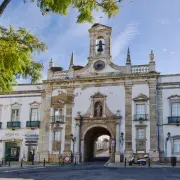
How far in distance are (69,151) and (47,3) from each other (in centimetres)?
2525

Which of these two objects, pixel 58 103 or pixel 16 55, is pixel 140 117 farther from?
pixel 16 55

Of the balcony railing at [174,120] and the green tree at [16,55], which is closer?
the green tree at [16,55]

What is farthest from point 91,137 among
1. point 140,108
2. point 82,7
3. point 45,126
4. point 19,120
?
point 82,7

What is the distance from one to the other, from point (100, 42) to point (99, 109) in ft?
23.4

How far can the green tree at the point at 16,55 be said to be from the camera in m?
7.11

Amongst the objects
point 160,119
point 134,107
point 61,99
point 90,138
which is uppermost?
point 61,99

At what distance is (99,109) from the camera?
32062mm

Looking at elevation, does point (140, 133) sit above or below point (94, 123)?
below

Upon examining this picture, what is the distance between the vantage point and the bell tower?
33.3 meters

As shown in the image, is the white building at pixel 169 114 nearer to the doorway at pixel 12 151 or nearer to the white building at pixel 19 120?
the white building at pixel 19 120

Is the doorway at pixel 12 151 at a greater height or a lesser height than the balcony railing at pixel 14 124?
lesser

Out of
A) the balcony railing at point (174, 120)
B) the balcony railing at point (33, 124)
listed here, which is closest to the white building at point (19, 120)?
the balcony railing at point (33, 124)

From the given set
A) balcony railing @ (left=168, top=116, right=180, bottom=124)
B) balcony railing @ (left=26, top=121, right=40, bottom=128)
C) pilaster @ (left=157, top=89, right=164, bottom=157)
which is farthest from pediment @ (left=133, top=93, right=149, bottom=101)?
balcony railing @ (left=26, top=121, right=40, bottom=128)

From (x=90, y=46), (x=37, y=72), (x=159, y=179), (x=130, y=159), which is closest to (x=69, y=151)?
Result: (x=130, y=159)
